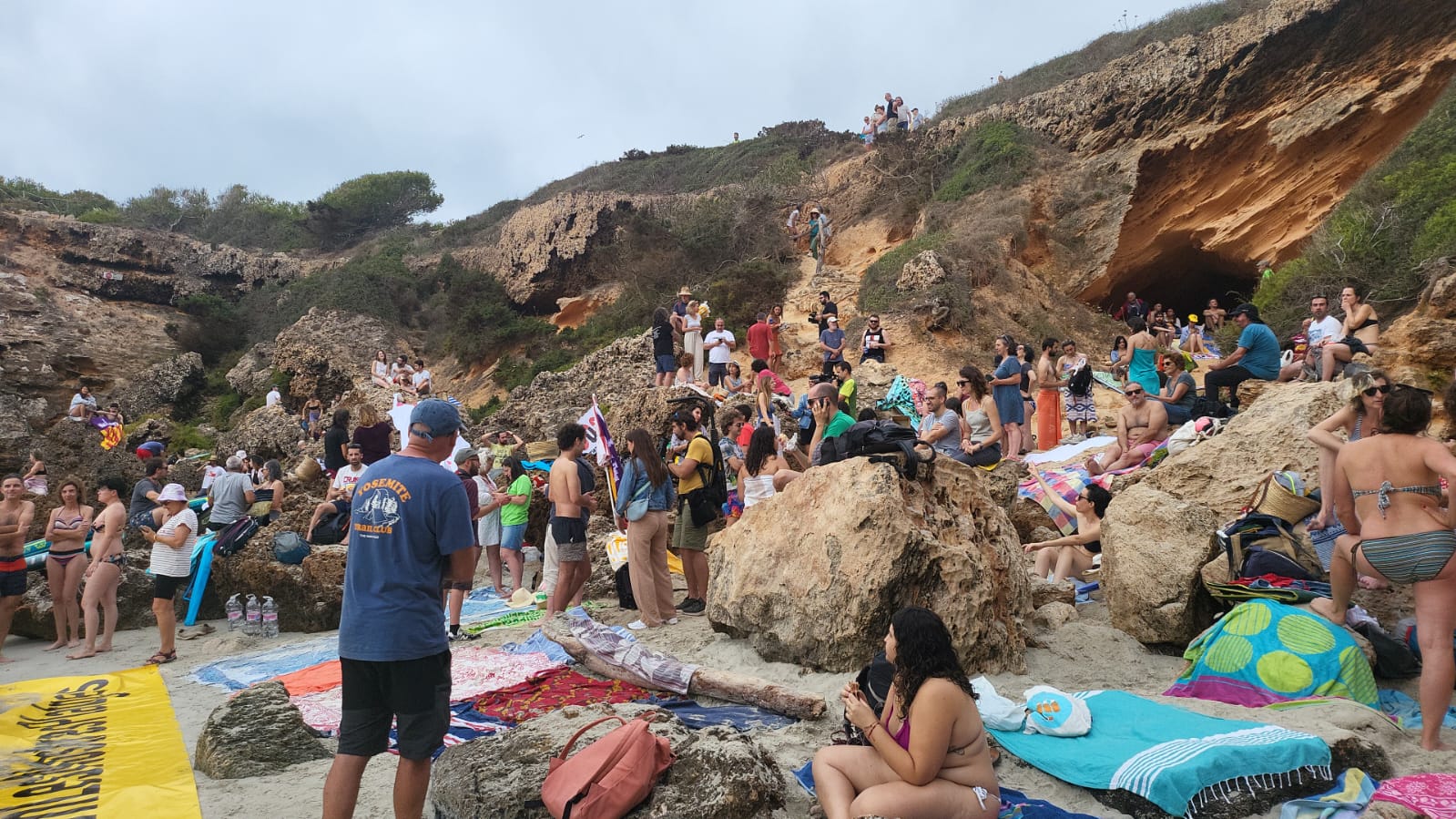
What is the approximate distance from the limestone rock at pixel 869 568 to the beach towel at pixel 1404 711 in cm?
168

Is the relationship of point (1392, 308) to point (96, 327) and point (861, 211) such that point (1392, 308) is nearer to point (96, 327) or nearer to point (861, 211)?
point (861, 211)

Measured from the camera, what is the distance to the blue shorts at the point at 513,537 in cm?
800

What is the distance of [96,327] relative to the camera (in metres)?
23.4

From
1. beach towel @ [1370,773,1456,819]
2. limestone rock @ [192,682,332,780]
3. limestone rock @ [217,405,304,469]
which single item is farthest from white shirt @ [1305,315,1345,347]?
limestone rock @ [217,405,304,469]

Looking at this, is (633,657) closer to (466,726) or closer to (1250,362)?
(466,726)

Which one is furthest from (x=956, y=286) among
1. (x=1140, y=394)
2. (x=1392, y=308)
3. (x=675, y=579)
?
(x=675, y=579)

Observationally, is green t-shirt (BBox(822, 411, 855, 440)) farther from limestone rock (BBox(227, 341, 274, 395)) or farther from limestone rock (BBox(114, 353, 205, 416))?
limestone rock (BBox(114, 353, 205, 416))

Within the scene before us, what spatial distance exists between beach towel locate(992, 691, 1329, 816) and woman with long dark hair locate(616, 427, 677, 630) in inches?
117

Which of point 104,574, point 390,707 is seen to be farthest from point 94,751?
point 104,574

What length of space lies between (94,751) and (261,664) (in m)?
2.21

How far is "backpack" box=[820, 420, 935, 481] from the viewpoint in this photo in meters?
4.89

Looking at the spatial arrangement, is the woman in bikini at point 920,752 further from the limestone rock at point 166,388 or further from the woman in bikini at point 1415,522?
the limestone rock at point 166,388

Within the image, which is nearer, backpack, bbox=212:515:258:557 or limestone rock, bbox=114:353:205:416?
backpack, bbox=212:515:258:557

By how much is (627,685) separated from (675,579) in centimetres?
326
